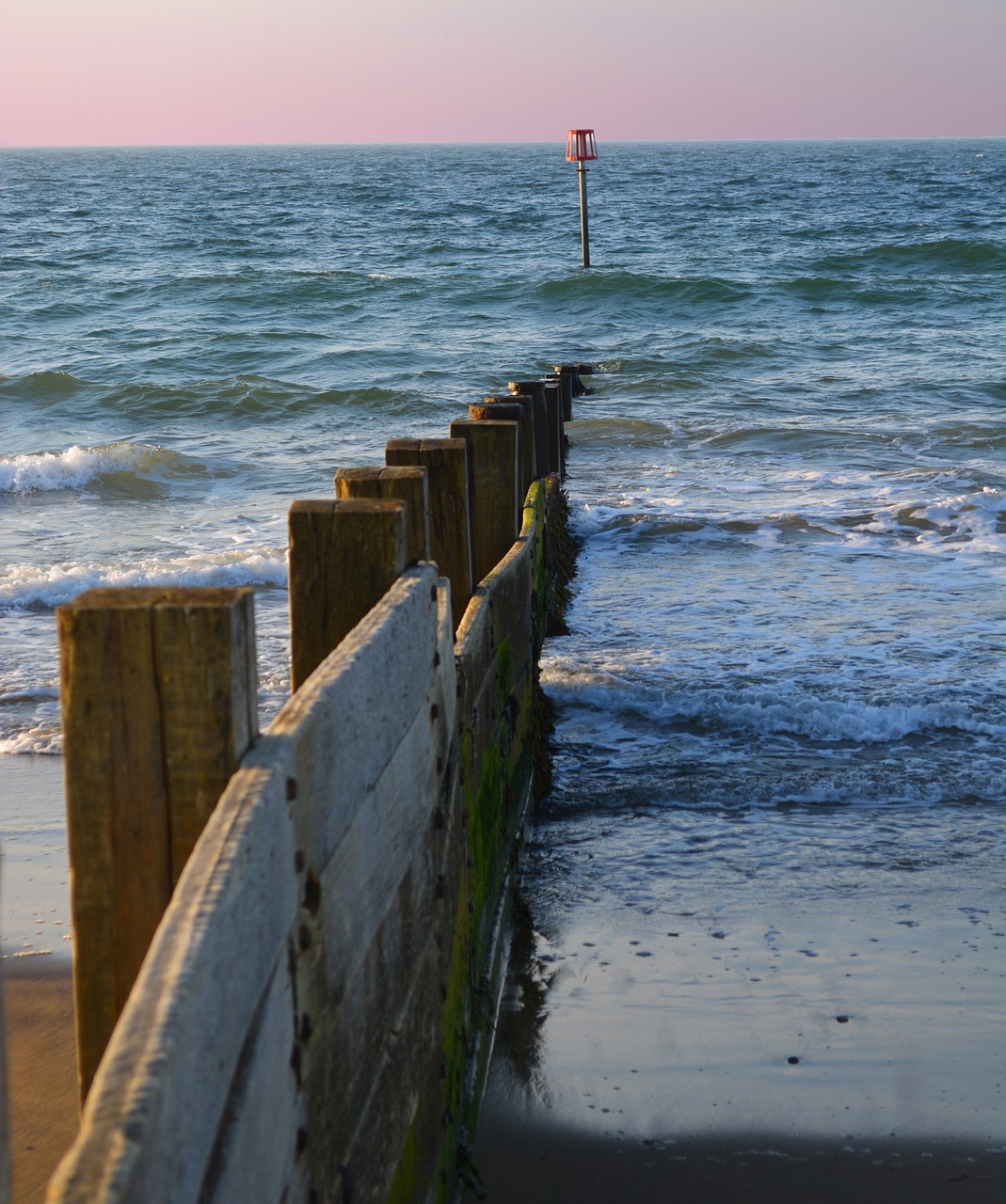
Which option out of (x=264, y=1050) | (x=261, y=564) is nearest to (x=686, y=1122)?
(x=264, y=1050)

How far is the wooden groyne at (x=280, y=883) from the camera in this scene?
1.20 m

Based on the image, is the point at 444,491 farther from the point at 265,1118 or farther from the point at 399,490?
the point at 265,1118

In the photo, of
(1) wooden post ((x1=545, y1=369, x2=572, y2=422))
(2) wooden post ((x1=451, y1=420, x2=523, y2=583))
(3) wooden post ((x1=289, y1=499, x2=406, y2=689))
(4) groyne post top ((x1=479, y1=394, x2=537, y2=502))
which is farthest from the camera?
(1) wooden post ((x1=545, y1=369, x2=572, y2=422))

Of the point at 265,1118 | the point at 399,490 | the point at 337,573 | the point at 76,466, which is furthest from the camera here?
the point at 76,466

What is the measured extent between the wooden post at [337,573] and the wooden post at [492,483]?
9.21 ft

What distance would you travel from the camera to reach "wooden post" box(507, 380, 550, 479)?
28.7 feet

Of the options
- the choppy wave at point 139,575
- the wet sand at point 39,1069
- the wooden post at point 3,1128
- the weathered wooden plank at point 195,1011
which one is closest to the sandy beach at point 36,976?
the wet sand at point 39,1069

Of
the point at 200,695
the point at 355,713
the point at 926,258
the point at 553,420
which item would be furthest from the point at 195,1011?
the point at 926,258

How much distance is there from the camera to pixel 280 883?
5.03 feet

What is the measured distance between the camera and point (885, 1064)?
3.48 meters

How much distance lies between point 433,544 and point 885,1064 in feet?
6.30

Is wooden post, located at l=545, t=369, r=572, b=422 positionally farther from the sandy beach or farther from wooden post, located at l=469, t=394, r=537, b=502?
the sandy beach

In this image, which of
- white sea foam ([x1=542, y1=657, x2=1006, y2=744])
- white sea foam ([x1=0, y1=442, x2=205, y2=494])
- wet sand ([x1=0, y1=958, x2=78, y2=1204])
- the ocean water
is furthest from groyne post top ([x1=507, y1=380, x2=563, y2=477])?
wet sand ([x1=0, y1=958, x2=78, y2=1204])

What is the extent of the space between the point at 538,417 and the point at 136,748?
7.41 m
